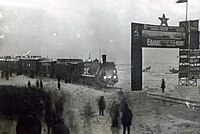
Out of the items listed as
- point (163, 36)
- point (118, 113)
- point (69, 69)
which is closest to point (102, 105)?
point (118, 113)

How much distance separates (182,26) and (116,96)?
4.42 feet

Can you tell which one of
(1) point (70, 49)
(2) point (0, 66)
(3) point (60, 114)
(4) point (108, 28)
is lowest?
(3) point (60, 114)

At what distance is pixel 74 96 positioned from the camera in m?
2.75

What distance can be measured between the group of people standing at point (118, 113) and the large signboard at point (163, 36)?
2.86 feet

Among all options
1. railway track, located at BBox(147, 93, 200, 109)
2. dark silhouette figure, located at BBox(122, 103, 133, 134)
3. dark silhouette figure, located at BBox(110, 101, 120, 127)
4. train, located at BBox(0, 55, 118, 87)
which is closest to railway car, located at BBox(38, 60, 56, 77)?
train, located at BBox(0, 55, 118, 87)

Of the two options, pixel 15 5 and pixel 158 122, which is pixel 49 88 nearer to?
pixel 15 5

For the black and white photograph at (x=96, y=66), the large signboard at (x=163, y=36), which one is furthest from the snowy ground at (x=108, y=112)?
the large signboard at (x=163, y=36)

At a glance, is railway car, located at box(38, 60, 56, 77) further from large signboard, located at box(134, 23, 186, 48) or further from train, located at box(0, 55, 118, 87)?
large signboard, located at box(134, 23, 186, 48)

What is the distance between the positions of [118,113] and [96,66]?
2.17 feet

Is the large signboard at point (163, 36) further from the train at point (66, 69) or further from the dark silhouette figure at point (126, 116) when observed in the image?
the dark silhouette figure at point (126, 116)

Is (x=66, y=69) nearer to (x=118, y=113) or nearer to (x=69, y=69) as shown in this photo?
(x=69, y=69)

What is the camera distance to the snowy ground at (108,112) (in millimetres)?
2717

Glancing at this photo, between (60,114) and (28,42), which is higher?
(28,42)

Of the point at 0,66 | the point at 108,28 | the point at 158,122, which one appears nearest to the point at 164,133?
the point at 158,122
